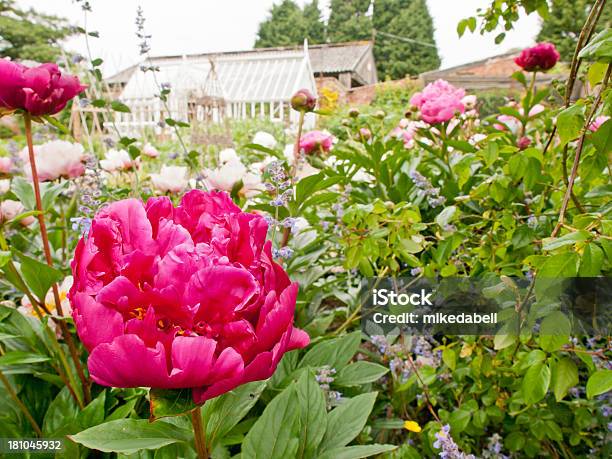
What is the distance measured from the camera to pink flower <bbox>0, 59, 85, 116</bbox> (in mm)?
613

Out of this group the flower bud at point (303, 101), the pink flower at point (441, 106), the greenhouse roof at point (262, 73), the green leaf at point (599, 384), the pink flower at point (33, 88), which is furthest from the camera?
the greenhouse roof at point (262, 73)

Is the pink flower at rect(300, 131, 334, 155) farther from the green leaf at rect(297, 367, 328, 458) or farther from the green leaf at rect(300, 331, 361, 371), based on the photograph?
the green leaf at rect(297, 367, 328, 458)

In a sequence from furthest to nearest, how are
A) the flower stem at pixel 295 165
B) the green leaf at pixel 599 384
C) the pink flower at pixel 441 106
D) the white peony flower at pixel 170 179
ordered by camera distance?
the pink flower at pixel 441 106 < the white peony flower at pixel 170 179 < the flower stem at pixel 295 165 < the green leaf at pixel 599 384

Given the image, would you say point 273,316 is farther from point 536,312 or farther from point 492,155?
point 492,155

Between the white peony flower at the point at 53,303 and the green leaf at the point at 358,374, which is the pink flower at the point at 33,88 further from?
the green leaf at the point at 358,374

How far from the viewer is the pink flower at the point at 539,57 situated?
1.36m

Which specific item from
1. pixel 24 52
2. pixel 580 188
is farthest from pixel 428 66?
pixel 580 188

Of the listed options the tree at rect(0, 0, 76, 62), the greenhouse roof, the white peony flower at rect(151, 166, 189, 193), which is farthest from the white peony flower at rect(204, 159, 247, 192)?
the tree at rect(0, 0, 76, 62)

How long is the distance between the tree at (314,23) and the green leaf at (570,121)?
26.1 meters

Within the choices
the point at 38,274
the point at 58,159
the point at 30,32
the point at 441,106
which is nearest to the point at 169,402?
the point at 38,274

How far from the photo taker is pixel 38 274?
65 cm

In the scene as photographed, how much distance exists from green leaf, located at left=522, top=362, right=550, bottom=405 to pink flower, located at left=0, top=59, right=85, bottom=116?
0.70 meters

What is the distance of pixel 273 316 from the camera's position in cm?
35

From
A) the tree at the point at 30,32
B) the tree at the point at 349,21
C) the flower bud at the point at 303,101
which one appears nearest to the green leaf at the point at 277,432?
the flower bud at the point at 303,101
